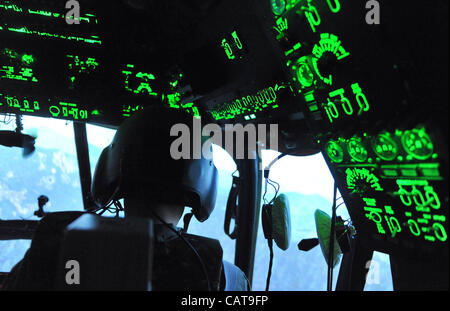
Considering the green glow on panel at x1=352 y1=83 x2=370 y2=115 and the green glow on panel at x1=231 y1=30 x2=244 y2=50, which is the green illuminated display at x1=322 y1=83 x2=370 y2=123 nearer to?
the green glow on panel at x1=352 y1=83 x2=370 y2=115

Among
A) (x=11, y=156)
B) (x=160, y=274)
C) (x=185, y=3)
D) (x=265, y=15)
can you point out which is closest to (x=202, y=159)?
(x=160, y=274)

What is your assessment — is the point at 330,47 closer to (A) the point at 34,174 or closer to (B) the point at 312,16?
(B) the point at 312,16

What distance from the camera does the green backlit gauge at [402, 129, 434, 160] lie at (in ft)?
2.23

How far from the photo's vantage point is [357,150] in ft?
2.88

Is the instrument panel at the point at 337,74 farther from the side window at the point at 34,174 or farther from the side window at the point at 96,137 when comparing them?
the side window at the point at 96,137

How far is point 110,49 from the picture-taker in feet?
6.44

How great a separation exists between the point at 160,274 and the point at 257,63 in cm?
115

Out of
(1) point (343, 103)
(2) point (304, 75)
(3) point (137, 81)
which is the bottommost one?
(1) point (343, 103)

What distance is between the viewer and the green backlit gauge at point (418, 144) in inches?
26.7

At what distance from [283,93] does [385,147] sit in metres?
0.69

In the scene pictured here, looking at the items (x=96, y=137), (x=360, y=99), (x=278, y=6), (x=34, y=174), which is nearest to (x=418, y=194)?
(x=360, y=99)

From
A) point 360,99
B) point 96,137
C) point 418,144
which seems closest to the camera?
point 418,144
